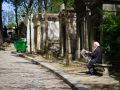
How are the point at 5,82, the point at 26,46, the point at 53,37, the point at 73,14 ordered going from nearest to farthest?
the point at 5,82, the point at 73,14, the point at 53,37, the point at 26,46

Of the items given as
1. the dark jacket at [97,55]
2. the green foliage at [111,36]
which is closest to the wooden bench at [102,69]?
the dark jacket at [97,55]

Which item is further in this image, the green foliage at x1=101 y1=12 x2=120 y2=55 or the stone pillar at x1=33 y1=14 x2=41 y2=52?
the stone pillar at x1=33 y1=14 x2=41 y2=52

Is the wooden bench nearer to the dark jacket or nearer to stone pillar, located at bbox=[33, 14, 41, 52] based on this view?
the dark jacket

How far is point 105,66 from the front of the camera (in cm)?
1725

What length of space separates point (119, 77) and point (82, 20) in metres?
10.6

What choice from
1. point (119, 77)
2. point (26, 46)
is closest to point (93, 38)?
point (119, 77)

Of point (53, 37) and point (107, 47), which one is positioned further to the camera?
point (53, 37)

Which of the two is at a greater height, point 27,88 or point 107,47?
point 107,47

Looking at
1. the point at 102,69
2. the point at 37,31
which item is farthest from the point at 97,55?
the point at 37,31

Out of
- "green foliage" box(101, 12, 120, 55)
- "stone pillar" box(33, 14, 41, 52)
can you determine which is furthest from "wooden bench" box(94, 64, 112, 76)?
"stone pillar" box(33, 14, 41, 52)

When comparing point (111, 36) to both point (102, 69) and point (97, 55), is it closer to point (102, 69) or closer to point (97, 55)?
point (97, 55)

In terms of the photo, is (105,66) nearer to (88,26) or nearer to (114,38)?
(114,38)

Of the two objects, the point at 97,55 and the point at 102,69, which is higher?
the point at 97,55

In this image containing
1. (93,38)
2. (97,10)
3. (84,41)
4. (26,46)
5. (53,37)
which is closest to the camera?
(97,10)
